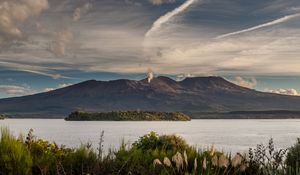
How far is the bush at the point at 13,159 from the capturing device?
14.7 meters

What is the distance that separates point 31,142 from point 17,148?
8.51 feet

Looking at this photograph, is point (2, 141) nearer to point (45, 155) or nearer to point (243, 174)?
point (45, 155)

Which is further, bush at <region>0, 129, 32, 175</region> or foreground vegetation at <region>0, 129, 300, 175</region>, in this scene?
bush at <region>0, 129, 32, 175</region>

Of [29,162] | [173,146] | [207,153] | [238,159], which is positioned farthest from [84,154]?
[173,146]

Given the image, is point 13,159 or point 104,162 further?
point 104,162

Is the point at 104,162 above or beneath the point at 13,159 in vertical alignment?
beneath

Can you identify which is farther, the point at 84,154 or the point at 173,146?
the point at 173,146

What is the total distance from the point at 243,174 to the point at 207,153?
2043 millimetres

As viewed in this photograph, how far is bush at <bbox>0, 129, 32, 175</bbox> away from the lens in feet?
48.3

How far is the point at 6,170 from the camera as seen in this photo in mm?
14781

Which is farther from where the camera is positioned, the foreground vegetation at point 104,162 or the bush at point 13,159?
the bush at point 13,159

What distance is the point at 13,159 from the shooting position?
48.9 feet

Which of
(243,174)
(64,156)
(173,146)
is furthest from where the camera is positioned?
(173,146)

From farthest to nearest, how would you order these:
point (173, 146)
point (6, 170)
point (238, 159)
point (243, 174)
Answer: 1. point (173, 146)
2. point (243, 174)
3. point (6, 170)
4. point (238, 159)
